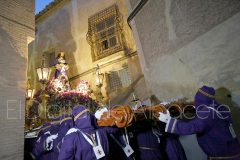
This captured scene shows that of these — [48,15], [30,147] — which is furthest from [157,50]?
[48,15]

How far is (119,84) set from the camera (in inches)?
414

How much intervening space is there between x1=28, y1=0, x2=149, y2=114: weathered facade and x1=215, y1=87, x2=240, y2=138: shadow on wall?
516 centimetres

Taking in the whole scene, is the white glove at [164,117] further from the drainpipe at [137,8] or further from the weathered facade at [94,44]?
the weathered facade at [94,44]

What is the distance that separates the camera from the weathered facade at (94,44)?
10.3 m

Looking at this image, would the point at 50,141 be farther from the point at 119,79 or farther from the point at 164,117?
the point at 119,79

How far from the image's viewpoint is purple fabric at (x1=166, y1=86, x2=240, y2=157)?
9.99 ft

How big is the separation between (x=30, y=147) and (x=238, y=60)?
17.3ft

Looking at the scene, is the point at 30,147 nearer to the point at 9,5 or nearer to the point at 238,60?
the point at 9,5

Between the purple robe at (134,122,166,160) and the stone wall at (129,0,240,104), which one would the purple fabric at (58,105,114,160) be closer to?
the purple robe at (134,122,166,160)

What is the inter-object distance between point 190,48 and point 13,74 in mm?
4344

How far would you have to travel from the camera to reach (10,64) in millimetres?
3699

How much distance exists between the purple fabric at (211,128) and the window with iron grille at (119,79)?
276 inches

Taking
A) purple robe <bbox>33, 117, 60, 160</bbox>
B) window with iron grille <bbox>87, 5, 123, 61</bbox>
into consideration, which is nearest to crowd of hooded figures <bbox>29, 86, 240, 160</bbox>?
purple robe <bbox>33, 117, 60, 160</bbox>

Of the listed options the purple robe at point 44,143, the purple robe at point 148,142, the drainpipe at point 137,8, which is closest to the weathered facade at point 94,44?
the drainpipe at point 137,8
